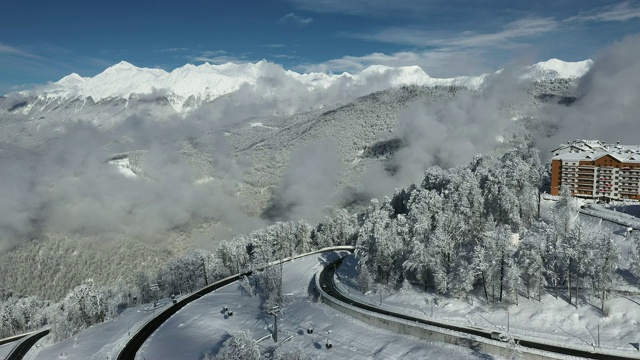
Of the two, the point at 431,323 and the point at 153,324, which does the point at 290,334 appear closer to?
the point at 431,323

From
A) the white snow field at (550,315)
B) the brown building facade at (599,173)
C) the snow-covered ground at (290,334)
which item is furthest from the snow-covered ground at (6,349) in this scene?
the brown building facade at (599,173)

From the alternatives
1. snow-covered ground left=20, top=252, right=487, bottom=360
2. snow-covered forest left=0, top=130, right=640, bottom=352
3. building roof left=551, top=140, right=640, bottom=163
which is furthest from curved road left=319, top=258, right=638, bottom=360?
building roof left=551, top=140, right=640, bottom=163

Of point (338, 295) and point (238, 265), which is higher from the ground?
point (338, 295)

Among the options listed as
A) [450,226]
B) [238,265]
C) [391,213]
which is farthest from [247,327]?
[238,265]

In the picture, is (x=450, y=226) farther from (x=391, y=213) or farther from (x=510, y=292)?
(x=391, y=213)

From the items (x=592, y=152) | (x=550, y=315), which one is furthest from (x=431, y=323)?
(x=592, y=152)
